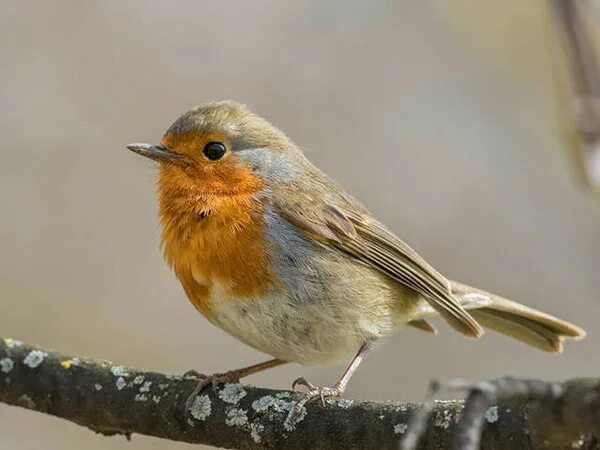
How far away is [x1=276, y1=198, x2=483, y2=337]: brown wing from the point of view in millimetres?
4809

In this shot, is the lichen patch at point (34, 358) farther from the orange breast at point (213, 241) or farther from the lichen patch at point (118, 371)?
the orange breast at point (213, 241)

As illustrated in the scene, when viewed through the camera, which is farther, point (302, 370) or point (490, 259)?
point (490, 259)

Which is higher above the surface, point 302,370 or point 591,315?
point 591,315

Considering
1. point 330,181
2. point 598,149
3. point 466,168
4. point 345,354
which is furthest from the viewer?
point 466,168

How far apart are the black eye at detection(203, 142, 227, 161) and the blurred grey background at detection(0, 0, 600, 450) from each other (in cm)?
259

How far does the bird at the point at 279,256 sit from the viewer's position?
448cm

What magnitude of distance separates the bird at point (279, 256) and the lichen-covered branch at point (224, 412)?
0.56 ft

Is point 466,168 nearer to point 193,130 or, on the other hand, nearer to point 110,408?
point 193,130

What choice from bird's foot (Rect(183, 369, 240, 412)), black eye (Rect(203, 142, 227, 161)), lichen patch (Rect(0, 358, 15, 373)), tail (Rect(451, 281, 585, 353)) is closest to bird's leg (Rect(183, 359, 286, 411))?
bird's foot (Rect(183, 369, 240, 412))

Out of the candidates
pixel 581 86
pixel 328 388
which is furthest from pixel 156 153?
pixel 581 86

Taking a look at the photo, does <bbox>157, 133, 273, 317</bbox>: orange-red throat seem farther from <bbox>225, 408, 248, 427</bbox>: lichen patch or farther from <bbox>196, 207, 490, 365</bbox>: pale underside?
<bbox>225, 408, 248, 427</bbox>: lichen patch

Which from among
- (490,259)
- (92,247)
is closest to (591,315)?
(490,259)

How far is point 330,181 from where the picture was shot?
5328mm

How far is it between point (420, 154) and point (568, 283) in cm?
166
